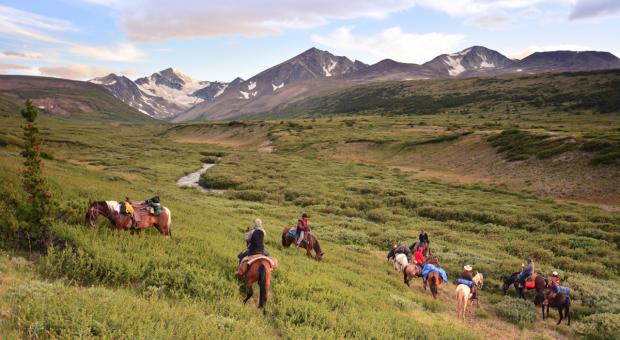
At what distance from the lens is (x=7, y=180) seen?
14320mm

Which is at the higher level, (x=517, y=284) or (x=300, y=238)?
(x=300, y=238)

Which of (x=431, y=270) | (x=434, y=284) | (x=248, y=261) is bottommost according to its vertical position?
(x=434, y=284)

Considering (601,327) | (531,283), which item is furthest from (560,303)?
(531,283)

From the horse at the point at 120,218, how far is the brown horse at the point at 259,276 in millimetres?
5047

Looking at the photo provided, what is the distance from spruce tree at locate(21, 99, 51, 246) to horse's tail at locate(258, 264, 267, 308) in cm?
646

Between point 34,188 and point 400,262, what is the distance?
50.4 ft

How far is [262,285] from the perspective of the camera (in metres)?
10.4

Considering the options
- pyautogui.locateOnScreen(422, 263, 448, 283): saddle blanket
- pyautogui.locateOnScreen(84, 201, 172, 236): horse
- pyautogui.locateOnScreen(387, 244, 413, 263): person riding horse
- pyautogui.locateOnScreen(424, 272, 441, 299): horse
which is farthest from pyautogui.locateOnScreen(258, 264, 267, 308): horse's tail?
pyautogui.locateOnScreen(387, 244, 413, 263): person riding horse

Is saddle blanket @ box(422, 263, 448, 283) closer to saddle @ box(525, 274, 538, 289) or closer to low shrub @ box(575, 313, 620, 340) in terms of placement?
saddle @ box(525, 274, 538, 289)

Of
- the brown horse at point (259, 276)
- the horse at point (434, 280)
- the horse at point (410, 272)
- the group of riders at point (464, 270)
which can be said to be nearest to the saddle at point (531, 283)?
the group of riders at point (464, 270)

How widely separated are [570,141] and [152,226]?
176ft

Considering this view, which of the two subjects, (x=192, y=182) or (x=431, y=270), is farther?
(x=192, y=182)

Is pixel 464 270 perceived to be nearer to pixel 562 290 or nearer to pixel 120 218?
pixel 562 290

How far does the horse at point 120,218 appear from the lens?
12.7m
